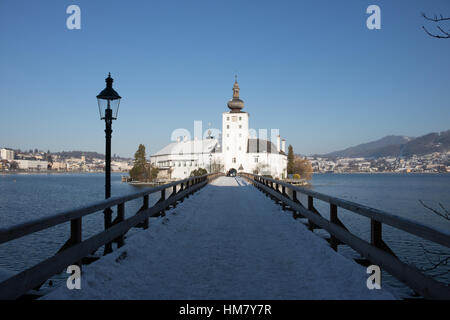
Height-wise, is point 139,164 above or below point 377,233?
above

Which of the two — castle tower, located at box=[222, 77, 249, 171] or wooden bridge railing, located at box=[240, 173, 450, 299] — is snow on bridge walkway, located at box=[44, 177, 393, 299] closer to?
wooden bridge railing, located at box=[240, 173, 450, 299]

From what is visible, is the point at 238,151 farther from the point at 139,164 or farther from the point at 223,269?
the point at 223,269

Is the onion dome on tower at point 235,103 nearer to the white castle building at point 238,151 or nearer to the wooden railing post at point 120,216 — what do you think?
the white castle building at point 238,151

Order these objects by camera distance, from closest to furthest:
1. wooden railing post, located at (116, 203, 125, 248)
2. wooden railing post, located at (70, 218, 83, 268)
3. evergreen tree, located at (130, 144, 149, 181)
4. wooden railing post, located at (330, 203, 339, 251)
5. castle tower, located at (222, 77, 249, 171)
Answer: wooden railing post, located at (70, 218, 83, 268) → wooden railing post, located at (330, 203, 339, 251) → wooden railing post, located at (116, 203, 125, 248) → castle tower, located at (222, 77, 249, 171) → evergreen tree, located at (130, 144, 149, 181)

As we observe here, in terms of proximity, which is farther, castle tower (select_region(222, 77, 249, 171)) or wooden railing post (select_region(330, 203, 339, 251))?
castle tower (select_region(222, 77, 249, 171))

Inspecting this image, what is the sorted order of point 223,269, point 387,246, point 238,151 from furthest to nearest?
1. point 238,151
2. point 223,269
3. point 387,246

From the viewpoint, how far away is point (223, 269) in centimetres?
509

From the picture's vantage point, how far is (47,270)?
152 inches

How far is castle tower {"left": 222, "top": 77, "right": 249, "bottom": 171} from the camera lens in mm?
90312

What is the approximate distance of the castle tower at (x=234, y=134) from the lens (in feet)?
296

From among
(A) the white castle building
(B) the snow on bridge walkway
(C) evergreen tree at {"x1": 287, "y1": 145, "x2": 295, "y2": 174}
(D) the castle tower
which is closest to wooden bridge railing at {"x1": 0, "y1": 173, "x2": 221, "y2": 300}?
(B) the snow on bridge walkway

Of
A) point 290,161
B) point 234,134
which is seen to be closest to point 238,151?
point 234,134

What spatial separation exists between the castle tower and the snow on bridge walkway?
8233 cm

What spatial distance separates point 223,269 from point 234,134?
8639 cm
